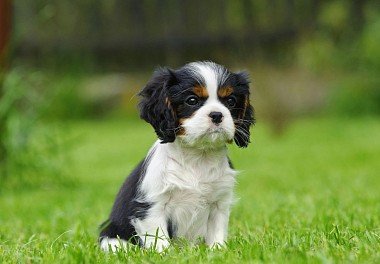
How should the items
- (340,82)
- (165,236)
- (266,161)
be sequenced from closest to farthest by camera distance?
(165,236) → (266,161) → (340,82)

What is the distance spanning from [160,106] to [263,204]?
9.27 feet

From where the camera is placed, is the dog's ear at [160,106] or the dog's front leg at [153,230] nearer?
the dog's front leg at [153,230]

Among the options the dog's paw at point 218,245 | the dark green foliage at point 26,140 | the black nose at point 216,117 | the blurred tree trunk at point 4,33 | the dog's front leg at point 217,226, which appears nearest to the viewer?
the dog's paw at point 218,245

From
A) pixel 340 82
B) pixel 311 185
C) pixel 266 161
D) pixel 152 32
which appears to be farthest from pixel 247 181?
pixel 152 32

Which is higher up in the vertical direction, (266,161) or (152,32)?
(152,32)

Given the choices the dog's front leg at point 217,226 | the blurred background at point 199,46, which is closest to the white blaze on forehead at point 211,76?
the dog's front leg at point 217,226

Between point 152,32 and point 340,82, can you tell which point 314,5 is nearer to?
point 340,82

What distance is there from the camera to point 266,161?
38.8 feet

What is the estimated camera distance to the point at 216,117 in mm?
4480

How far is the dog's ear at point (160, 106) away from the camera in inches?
183

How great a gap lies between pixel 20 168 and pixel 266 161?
154 inches

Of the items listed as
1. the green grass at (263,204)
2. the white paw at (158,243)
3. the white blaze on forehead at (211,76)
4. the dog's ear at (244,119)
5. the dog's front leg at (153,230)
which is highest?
the white blaze on forehead at (211,76)

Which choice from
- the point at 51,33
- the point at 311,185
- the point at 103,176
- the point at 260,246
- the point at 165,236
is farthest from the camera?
the point at 51,33

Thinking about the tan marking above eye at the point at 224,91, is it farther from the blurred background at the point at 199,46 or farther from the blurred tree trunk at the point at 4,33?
the blurred background at the point at 199,46
